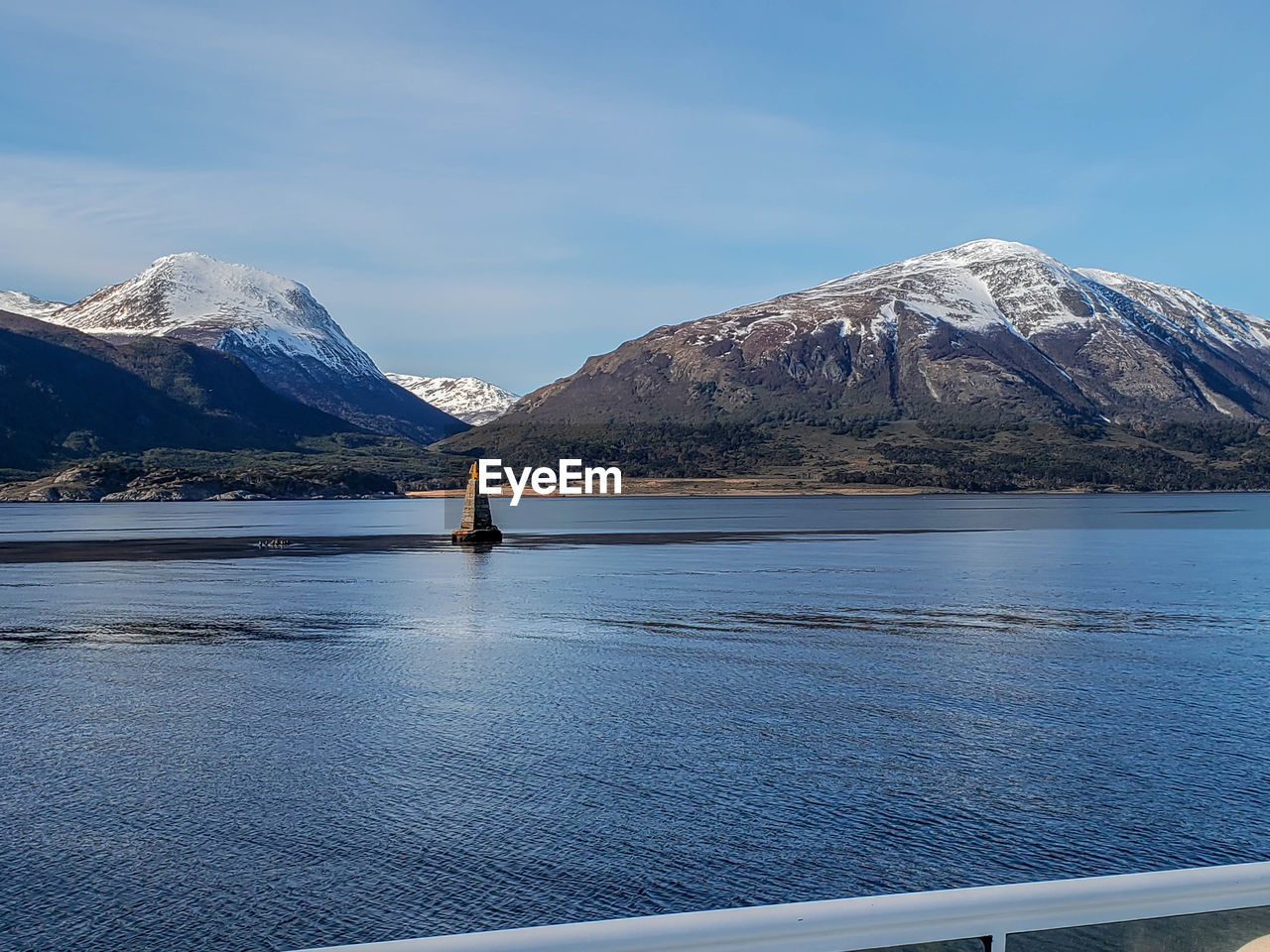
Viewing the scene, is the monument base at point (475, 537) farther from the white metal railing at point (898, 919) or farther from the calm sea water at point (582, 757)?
the white metal railing at point (898, 919)

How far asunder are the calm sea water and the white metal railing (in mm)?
13152

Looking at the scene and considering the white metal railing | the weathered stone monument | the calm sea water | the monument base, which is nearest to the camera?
the white metal railing

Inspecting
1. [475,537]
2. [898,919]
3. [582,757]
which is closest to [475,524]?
[475,537]

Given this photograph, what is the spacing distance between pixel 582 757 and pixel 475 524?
366 ft

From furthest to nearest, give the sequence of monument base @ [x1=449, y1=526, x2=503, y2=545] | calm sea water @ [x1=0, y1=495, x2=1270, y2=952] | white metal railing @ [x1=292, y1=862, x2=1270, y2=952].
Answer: monument base @ [x1=449, y1=526, x2=503, y2=545] → calm sea water @ [x1=0, y1=495, x2=1270, y2=952] → white metal railing @ [x1=292, y1=862, x2=1270, y2=952]

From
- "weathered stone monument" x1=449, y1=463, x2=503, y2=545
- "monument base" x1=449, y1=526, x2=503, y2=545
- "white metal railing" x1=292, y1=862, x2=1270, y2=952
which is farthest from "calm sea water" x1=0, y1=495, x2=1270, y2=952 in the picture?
"weathered stone monument" x1=449, y1=463, x2=503, y2=545

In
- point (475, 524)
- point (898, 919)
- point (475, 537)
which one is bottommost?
point (475, 537)

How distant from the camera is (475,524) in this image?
452 ft

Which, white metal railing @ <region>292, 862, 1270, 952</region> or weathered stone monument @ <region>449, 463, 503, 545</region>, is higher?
white metal railing @ <region>292, 862, 1270, 952</region>

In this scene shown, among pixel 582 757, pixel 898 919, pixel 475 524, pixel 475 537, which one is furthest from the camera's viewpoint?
pixel 475 524

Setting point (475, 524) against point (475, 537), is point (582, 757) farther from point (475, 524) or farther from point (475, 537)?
point (475, 524)

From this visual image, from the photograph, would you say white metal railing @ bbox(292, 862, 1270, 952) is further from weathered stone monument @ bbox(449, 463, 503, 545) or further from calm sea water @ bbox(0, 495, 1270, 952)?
weathered stone monument @ bbox(449, 463, 503, 545)

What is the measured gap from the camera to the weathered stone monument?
445 feet

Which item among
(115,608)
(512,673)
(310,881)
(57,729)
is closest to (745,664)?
(512,673)
